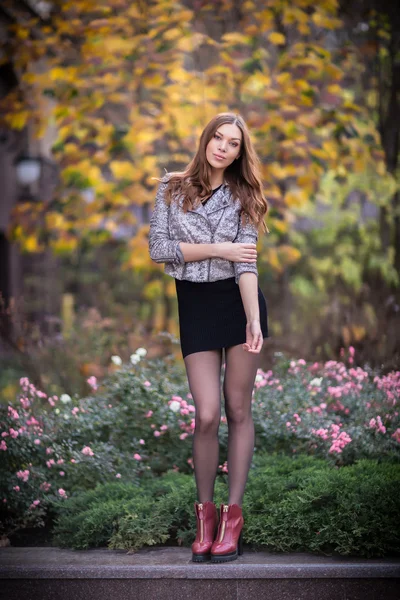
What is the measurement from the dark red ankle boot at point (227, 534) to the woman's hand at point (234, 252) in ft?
3.33

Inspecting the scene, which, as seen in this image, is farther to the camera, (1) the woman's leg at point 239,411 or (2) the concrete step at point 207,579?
(1) the woman's leg at point 239,411

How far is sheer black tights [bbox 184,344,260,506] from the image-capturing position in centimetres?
334

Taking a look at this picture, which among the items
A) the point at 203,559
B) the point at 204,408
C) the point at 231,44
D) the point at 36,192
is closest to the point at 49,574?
the point at 203,559

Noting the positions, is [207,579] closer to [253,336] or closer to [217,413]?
[217,413]

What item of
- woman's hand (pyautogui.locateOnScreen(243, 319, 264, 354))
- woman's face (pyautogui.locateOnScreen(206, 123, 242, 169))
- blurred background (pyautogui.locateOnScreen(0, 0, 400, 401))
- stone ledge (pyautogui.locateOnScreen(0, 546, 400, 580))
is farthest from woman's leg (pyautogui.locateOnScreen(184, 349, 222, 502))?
blurred background (pyautogui.locateOnScreen(0, 0, 400, 401))

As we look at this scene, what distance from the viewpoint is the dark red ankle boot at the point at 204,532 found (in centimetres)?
329

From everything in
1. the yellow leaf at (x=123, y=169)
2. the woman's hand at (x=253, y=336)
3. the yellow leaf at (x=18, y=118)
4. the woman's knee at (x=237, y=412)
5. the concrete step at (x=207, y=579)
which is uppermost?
the yellow leaf at (x=18, y=118)

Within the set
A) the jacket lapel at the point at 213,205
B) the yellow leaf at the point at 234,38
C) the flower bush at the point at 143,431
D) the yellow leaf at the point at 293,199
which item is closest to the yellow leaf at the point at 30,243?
the yellow leaf at the point at 293,199

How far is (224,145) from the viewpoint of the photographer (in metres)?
3.38

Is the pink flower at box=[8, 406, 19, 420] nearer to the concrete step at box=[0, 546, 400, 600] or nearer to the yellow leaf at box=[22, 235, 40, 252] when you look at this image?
the concrete step at box=[0, 546, 400, 600]

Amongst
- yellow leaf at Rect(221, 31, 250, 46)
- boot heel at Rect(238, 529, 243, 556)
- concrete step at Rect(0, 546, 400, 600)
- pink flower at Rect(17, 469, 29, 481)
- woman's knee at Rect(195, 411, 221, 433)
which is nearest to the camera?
concrete step at Rect(0, 546, 400, 600)

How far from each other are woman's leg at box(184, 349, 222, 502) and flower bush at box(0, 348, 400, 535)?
0.91 m

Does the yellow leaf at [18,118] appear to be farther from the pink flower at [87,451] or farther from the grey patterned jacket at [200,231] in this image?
the grey patterned jacket at [200,231]

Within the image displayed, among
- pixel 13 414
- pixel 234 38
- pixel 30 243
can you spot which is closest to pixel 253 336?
pixel 13 414
